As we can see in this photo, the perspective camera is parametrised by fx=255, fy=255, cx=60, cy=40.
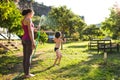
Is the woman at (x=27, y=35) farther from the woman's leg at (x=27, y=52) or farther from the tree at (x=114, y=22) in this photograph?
the tree at (x=114, y=22)

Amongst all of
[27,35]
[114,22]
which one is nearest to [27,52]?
[27,35]

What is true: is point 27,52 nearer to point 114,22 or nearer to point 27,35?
point 27,35

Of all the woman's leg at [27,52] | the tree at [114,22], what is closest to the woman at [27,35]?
the woman's leg at [27,52]

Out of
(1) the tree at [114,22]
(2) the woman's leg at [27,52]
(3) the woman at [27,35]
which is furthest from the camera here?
(1) the tree at [114,22]

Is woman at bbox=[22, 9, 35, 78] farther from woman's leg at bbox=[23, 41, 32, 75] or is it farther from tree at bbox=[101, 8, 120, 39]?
tree at bbox=[101, 8, 120, 39]

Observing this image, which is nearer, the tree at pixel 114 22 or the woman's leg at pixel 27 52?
the woman's leg at pixel 27 52

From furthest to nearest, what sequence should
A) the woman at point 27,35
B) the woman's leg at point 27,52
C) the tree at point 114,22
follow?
the tree at point 114,22 → the woman's leg at point 27,52 → the woman at point 27,35

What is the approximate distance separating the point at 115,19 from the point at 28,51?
23798mm

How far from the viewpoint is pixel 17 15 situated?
640 inches

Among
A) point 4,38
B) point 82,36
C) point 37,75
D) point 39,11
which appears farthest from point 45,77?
point 39,11

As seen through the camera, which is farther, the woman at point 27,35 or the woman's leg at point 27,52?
the woman's leg at point 27,52

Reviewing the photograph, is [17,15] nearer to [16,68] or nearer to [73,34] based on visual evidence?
[16,68]

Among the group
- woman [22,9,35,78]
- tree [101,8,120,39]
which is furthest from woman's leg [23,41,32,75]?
tree [101,8,120,39]

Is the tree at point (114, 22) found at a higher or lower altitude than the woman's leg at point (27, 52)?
higher
